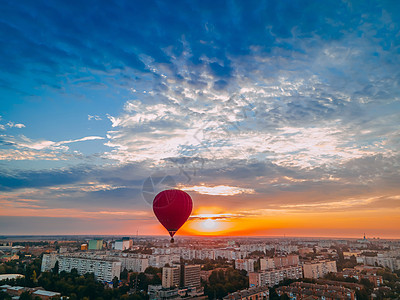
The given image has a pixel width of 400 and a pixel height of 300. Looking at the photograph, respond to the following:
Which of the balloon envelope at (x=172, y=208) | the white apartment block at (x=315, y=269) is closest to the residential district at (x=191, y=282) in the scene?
the white apartment block at (x=315, y=269)

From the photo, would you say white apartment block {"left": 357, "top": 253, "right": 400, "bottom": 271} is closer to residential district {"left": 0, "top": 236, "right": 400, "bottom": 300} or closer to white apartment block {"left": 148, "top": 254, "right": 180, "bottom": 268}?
residential district {"left": 0, "top": 236, "right": 400, "bottom": 300}

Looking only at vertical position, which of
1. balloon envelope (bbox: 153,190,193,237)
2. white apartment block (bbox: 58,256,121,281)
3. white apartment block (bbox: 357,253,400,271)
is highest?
balloon envelope (bbox: 153,190,193,237)

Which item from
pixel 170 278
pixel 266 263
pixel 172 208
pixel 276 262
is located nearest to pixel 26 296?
pixel 170 278

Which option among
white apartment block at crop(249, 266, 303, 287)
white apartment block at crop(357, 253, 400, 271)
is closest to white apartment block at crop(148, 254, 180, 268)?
white apartment block at crop(249, 266, 303, 287)

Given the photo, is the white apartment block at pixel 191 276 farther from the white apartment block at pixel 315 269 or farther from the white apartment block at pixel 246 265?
the white apartment block at pixel 315 269

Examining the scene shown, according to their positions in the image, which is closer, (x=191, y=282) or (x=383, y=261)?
(x=191, y=282)

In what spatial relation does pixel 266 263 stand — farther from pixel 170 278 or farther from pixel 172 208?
pixel 172 208
